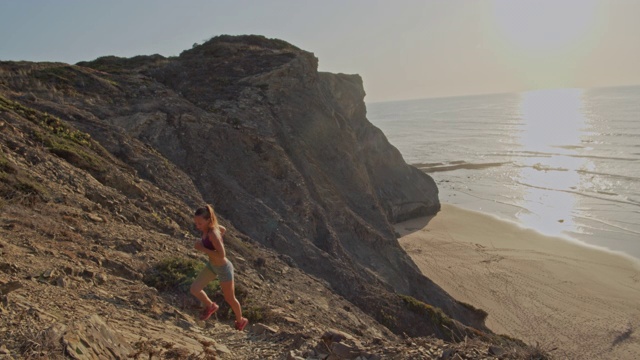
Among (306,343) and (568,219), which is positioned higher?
(306,343)

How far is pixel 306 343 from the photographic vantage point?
686cm

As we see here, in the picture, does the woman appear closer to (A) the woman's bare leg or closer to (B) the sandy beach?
(A) the woman's bare leg

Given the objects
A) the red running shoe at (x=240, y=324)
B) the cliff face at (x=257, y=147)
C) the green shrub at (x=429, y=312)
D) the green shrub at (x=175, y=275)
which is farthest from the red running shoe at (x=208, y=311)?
the green shrub at (x=429, y=312)

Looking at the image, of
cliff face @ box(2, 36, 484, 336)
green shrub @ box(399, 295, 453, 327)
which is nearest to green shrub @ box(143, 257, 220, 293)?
cliff face @ box(2, 36, 484, 336)

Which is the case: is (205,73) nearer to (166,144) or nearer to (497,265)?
(166,144)

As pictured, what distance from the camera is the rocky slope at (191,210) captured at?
6.59 metres

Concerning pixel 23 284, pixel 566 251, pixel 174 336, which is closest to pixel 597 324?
pixel 566 251

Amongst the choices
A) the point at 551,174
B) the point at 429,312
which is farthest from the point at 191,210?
the point at 551,174

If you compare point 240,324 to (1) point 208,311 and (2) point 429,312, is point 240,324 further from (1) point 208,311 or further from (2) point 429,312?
(2) point 429,312

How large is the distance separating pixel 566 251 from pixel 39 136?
25732mm

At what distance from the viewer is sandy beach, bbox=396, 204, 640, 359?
18428mm

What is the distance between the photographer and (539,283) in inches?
906

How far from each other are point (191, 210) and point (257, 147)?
5.17m

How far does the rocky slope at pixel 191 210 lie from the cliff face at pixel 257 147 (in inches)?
2.6
